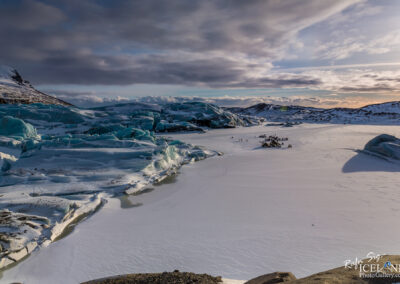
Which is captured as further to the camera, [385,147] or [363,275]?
[385,147]

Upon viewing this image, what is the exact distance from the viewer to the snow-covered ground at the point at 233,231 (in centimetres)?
338

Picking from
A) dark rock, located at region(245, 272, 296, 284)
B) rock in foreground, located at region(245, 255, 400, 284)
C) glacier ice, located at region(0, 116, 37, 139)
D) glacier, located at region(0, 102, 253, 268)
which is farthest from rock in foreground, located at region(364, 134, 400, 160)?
glacier ice, located at region(0, 116, 37, 139)

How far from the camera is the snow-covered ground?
3.38 metres

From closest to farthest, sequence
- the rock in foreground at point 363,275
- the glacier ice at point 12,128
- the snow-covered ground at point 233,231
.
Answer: the rock in foreground at point 363,275 < the snow-covered ground at point 233,231 < the glacier ice at point 12,128

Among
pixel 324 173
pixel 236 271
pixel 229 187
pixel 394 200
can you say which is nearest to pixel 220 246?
pixel 236 271

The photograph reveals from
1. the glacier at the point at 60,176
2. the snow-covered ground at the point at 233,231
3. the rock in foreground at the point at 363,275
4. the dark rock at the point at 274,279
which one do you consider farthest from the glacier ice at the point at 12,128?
the rock in foreground at the point at 363,275

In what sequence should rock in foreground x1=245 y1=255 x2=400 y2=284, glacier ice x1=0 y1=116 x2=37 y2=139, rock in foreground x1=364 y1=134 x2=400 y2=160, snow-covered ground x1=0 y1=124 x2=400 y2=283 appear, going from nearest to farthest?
1. rock in foreground x1=245 y1=255 x2=400 y2=284
2. snow-covered ground x1=0 y1=124 x2=400 y2=283
3. rock in foreground x1=364 y1=134 x2=400 y2=160
4. glacier ice x1=0 y1=116 x2=37 y2=139

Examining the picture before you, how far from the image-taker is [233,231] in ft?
14.2

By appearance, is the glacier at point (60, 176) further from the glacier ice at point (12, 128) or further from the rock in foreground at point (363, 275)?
the rock in foreground at point (363, 275)

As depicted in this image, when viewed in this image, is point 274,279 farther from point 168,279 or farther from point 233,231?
point 233,231

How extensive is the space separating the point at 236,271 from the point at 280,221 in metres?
1.93

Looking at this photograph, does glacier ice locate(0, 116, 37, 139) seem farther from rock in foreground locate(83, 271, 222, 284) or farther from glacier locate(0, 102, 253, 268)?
rock in foreground locate(83, 271, 222, 284)

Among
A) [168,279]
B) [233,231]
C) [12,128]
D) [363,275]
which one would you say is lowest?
[233,231]

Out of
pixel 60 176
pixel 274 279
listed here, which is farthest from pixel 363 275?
pixel 60 176
